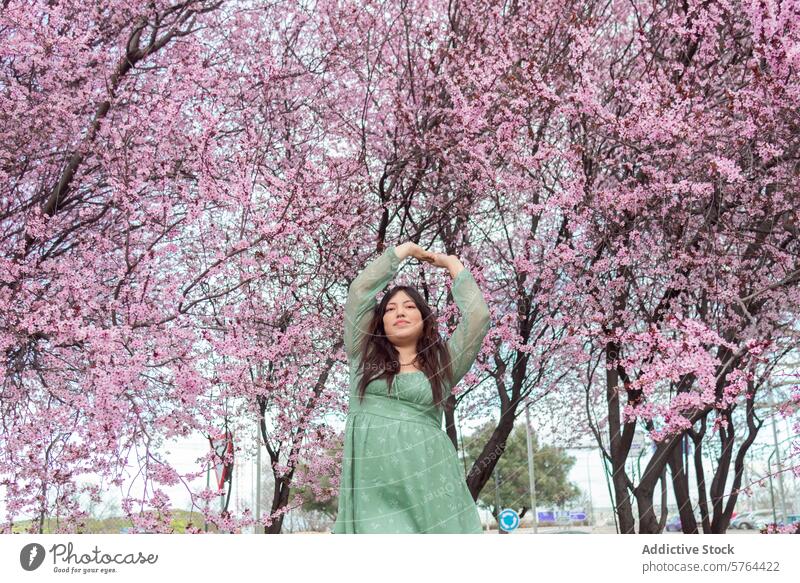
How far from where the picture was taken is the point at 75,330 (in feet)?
14.8

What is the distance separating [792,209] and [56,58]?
4916 mm

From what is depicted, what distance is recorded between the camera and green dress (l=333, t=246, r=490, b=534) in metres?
3.09

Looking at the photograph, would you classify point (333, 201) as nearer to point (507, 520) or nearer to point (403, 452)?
point (403, 452)

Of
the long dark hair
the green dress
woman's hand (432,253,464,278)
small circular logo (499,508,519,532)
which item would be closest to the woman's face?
the long dark hair

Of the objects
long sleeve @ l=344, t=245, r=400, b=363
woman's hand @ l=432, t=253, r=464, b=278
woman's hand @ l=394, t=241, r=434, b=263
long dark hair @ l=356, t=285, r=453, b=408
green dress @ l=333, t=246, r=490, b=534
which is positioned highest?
woman's hand @ l=394, t=241, r=434, b=263

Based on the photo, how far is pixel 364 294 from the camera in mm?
3365

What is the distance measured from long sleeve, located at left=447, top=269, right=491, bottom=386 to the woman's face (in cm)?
19
